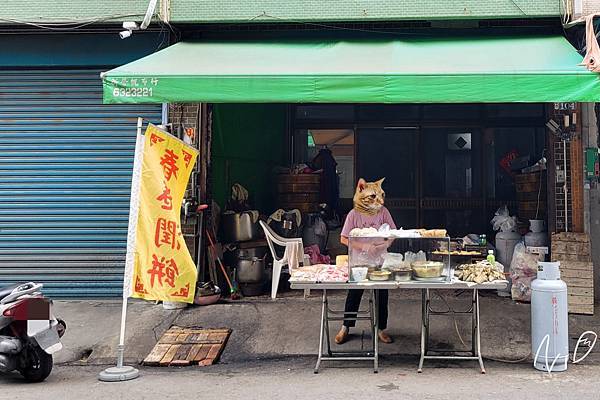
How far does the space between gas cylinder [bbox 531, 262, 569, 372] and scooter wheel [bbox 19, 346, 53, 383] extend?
4801 mm

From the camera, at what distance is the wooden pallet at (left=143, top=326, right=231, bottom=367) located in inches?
227

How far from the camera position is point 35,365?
5.16 meters

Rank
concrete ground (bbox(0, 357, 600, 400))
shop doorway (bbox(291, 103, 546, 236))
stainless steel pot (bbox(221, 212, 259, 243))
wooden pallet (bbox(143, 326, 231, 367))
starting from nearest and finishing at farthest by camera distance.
→ concrete ground (bbox(0, 357, 600, 400)) < wooden pallet (bbox(143, 326, 231, 367)) < stainless steel pot (bbox(221, 212, 259, 243)) < shop doorway (bbox(291, 103, 546, 236))

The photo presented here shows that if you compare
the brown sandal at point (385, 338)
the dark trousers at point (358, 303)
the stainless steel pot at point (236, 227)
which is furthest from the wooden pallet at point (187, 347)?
the stainless steel pot at point (236, 227)

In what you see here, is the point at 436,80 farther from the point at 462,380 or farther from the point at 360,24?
the point at 462,380

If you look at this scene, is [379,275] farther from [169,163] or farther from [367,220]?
[169,163]

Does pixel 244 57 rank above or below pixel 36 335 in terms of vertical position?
above

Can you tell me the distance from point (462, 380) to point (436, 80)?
2.96 m

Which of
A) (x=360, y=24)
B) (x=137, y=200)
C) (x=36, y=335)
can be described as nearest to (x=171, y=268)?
(x=137, y=200)

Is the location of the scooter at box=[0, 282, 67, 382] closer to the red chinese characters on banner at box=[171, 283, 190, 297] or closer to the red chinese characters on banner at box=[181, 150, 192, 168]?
the red chinese characters on banner at box=[171, 283, 190, 297]

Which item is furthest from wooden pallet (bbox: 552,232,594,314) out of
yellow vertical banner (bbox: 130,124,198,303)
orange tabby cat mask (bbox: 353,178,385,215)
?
yellow vertical banner (bbox: 130,124,198,303)

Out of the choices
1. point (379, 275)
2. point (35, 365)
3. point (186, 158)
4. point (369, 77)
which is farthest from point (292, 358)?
point (369, 77)

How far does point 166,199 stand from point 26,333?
5.88 ft

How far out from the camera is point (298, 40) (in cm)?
732
